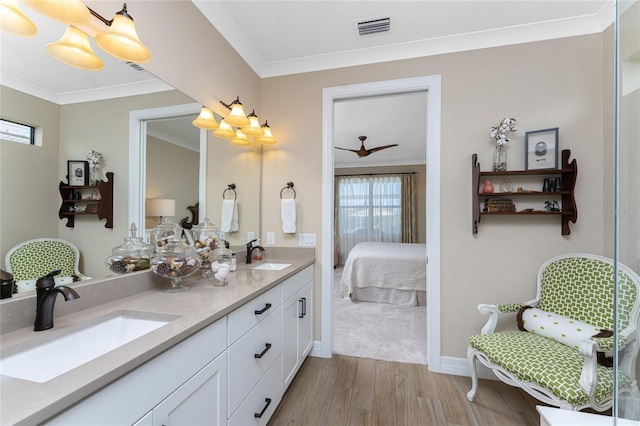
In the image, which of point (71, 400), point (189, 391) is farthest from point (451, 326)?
point (71, 400)

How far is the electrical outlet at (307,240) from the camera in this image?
95.3 inches

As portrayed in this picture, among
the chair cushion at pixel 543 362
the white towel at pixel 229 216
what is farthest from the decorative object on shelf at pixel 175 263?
the chair cushion at pixel 543 362

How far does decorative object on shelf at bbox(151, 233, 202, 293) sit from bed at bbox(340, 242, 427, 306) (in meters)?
2.94

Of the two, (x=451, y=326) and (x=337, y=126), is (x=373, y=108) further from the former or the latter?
(x=451, y=326)

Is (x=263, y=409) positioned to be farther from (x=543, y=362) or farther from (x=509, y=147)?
(x=509, y=147)

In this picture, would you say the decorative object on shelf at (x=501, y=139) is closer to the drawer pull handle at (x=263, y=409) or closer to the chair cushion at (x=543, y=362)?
the chair cushion at (x=543, y=362)

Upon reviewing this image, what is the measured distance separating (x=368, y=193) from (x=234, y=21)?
17.9 ft

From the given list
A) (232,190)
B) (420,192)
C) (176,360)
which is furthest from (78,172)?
(420,192)

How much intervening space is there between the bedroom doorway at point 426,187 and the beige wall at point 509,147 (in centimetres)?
6

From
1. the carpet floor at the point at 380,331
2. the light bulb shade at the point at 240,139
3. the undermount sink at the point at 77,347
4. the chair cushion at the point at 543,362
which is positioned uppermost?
the light bulb shade at the point at 240,139

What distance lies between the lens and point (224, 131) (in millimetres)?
1996

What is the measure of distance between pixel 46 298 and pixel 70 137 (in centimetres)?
61

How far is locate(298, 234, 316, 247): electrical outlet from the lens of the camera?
2.42 m

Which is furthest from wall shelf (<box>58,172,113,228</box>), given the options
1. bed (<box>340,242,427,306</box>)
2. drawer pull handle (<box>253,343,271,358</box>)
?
bed (<box>340,242,427,306</box>)
